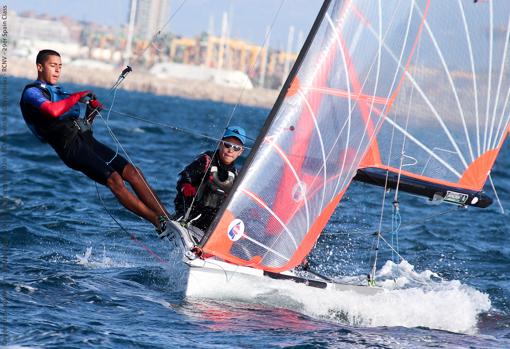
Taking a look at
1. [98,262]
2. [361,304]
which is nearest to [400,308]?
[361,304]

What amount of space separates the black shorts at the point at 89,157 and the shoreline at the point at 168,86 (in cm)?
7212

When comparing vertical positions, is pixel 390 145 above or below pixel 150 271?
above

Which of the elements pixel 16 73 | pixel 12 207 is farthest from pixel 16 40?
pixel 12 207

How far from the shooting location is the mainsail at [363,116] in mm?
5516

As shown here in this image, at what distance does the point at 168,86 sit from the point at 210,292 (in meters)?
77.4

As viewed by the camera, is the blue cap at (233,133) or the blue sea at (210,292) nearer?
the blue sea at (210,292)

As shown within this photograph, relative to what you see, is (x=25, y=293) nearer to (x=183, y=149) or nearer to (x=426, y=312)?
(x=426, y=312)

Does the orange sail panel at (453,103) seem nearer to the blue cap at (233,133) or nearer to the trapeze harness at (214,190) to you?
the blue cap at (233,133)

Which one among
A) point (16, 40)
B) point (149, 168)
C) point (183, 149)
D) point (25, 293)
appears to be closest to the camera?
point (25, 293)

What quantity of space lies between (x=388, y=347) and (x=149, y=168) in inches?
332

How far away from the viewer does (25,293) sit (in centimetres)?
520

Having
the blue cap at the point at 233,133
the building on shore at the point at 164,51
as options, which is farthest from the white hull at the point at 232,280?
the building on shore at the point at 164,51

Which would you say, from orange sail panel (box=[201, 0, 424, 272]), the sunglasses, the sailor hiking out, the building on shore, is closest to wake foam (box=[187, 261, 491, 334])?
orange sail panel (box=[201, 0, 424, 272])

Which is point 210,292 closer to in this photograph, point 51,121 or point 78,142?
point 78,142
